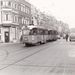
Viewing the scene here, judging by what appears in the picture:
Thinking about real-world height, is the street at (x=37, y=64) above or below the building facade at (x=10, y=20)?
below

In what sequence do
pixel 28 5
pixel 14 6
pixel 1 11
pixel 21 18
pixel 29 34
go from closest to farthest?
pixel 29 34, pixel 1 11, pixel 14 6, pixel 21 18, pixel 28 5

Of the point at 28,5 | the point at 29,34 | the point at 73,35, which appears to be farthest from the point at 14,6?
the point at 29,34

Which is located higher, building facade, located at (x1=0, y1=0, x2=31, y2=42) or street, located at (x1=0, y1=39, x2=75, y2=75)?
building facade, located at (x1=0, y1=0, x2=31, y2=42)

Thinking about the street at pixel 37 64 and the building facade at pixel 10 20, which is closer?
the street at pixel 37 64

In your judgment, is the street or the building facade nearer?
the street

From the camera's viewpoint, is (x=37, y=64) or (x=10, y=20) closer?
(x=37, y=64)

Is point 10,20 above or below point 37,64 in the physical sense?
above

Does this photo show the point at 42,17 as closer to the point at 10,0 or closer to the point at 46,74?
the point at 10,0

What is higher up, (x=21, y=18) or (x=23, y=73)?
(x=21, y=18)

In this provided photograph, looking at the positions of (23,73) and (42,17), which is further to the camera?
(42,17)

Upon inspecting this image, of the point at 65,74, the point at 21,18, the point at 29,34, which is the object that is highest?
the point at 21,18

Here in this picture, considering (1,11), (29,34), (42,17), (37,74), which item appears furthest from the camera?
(42,17)

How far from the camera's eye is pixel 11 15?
44.0 meters

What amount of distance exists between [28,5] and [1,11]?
15.5 metres
